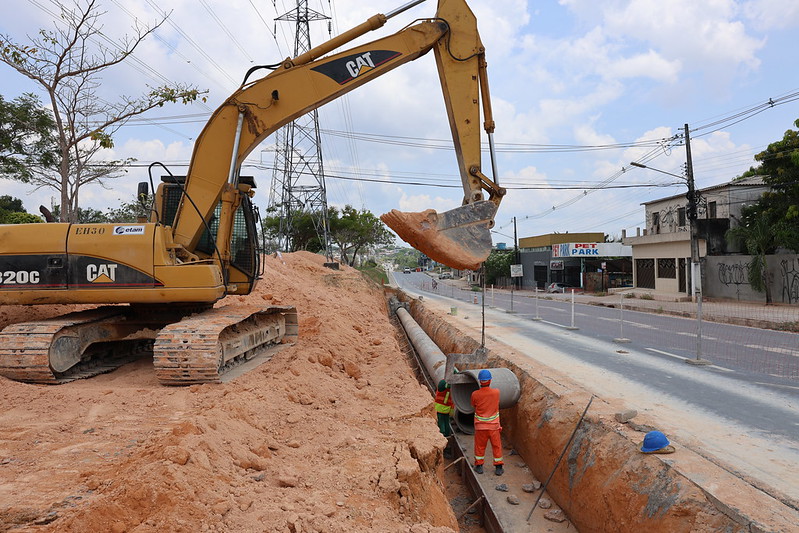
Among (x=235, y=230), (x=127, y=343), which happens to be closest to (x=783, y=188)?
(x=235, y=230)

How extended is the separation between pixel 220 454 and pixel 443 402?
5109mm

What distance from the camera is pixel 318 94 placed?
7246 millimetres

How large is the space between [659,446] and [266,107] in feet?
21.8

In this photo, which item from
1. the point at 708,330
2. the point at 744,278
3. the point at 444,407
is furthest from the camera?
the point at 744,278

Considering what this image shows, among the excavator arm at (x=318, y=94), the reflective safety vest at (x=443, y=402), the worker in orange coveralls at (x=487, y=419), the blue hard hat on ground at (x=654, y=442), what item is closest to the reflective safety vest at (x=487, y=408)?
the worker in orange coveralls at (x=487, y=419)

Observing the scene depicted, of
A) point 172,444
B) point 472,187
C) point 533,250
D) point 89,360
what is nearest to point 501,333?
point 472,187

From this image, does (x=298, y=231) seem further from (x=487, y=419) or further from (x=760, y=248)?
A: (x=487, y=419)

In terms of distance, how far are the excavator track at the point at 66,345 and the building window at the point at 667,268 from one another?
3005cm

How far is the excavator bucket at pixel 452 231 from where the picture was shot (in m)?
6.04

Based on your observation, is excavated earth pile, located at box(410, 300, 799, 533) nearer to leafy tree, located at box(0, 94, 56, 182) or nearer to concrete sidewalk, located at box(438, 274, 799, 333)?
concrete sidewalk, located at box(438, 274, 799, 333)

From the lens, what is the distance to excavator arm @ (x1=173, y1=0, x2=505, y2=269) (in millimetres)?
7188

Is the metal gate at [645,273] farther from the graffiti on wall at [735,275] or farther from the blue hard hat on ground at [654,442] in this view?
the blue hard hat on ground at [654,442]

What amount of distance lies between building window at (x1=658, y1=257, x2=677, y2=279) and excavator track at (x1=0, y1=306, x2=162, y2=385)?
3005cm

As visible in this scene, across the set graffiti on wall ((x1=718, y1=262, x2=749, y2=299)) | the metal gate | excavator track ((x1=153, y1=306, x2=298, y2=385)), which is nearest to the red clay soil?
excavator track ((x1=153, y1=306, x2=298, y2=385))
